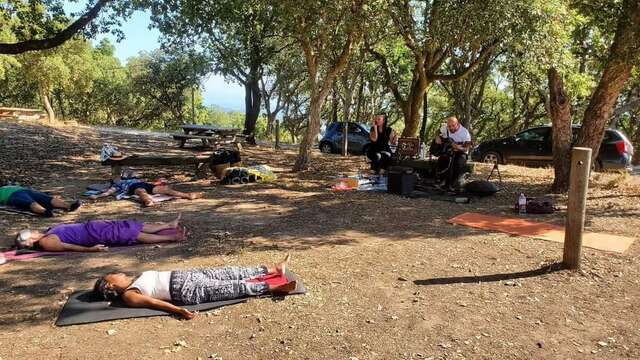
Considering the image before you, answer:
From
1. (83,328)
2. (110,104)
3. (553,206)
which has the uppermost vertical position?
(110,104)

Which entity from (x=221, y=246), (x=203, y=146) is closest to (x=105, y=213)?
(x=221, y=246)

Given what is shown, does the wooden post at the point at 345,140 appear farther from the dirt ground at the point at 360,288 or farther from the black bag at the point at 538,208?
the black bag at the point at 538,208

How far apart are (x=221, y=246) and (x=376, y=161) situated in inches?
224

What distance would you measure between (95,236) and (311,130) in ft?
21.6

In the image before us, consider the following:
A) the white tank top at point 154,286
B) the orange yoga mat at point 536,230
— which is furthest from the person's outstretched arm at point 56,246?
the orange yoga mat at point 536,230

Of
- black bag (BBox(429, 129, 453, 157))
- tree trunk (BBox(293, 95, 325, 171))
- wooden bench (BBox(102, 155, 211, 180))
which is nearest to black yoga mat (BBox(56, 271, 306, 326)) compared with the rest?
wooden bench (BBox(102, 155, 211, 180))

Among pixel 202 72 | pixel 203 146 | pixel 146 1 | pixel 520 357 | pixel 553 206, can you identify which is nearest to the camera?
pixel 520 357

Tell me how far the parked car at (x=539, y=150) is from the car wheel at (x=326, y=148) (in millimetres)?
5295

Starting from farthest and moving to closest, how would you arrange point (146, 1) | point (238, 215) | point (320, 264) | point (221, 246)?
point (146, 1) < point (238, 215) < point (221, 246) < point (320, 264)

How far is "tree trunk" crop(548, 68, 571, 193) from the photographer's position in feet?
29.3

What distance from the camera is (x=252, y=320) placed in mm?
3947

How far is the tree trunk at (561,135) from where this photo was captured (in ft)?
29.3

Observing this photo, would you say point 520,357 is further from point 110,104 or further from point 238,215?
point 110,104

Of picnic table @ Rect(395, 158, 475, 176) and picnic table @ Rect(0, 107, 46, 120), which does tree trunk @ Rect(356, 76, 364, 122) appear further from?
picnic table @ Rect(395, 158, 475, 176)
